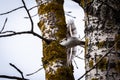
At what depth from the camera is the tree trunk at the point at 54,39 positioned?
2.71 metres

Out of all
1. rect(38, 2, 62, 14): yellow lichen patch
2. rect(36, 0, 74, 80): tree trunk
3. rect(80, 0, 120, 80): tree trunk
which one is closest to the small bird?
rect(80, 0, 120, 80): tree trunk

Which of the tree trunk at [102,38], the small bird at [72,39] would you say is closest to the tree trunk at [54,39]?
the tree trunk at [102,38]

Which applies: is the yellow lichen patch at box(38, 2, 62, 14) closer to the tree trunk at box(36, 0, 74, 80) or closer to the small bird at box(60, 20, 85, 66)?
the tree trunk at box(36, 0, 74, 80)

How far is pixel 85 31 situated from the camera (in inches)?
78.2

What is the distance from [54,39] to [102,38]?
93 cm

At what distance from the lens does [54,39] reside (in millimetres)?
2814

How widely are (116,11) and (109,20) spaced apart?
Result: 0.05m

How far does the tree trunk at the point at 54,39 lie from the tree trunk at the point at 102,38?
75 cm

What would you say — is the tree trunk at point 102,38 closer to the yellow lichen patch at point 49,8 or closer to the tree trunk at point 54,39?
the tree trunk at point 54,39

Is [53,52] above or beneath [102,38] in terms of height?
beneath

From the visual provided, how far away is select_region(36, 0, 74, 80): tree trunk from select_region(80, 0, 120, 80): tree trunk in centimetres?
75

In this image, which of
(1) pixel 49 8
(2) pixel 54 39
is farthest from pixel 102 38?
(1) pixel 49 8

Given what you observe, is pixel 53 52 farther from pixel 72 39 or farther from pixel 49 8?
pixel 72 39

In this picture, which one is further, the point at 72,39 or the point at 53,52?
the point at 53,52
